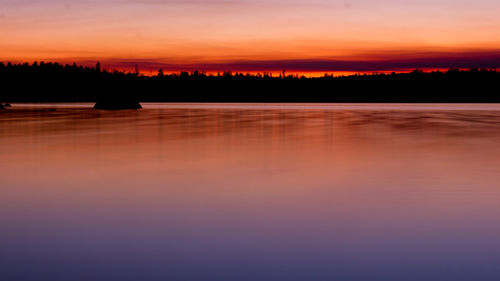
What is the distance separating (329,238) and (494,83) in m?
205

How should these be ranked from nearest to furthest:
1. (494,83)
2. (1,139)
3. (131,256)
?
(131,256)
(1,139)
(494,83)

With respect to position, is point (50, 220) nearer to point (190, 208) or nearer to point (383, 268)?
point (190, 208)

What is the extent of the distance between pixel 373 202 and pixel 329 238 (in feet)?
12.2

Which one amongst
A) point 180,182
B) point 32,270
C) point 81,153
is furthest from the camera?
point 81,153

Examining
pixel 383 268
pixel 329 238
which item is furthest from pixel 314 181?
pixel 383 268

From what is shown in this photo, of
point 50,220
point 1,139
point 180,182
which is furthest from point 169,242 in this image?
point 1,139

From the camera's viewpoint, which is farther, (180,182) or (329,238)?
(180,182)

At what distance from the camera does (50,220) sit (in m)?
10.5

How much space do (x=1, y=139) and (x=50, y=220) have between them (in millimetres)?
24120

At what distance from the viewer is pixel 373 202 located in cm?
1258

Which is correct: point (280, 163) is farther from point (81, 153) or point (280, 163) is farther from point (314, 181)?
point (81, 153)

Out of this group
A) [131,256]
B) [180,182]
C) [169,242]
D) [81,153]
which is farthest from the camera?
[81,153]

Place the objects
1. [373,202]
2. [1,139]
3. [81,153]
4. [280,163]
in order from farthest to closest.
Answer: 1. [1,139]
2. [81,153]
3. [280,163]
4. [373,202]

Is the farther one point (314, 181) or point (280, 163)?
point (280, 163)
